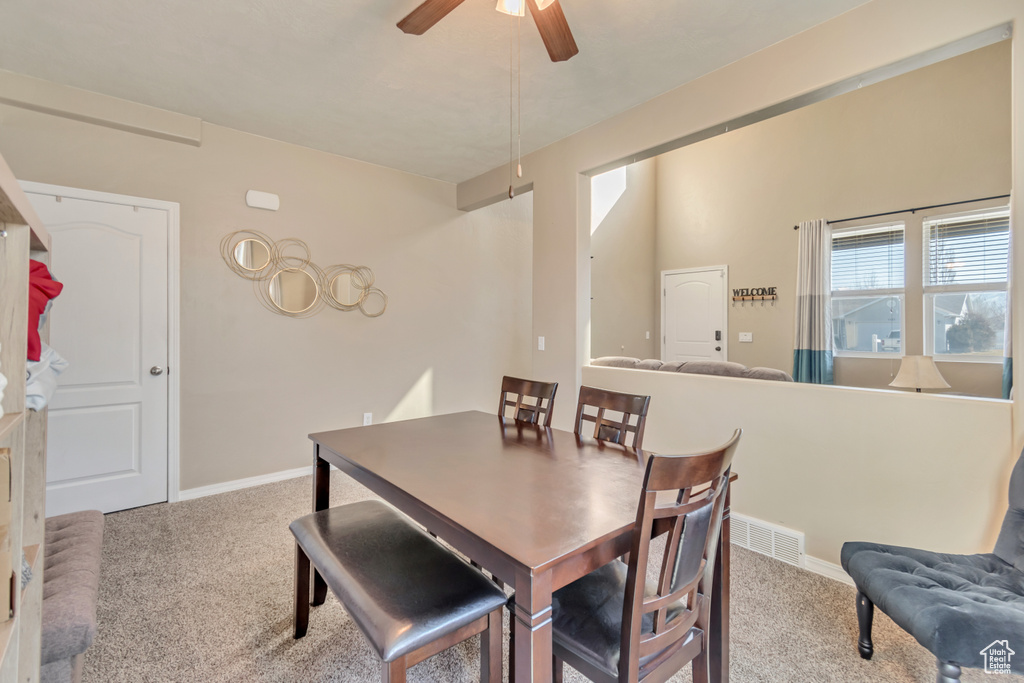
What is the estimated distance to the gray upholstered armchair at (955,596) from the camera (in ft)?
3.94

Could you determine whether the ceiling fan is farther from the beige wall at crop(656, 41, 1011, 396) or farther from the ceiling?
the beige wall at crop(656, 41, 1011, 396)

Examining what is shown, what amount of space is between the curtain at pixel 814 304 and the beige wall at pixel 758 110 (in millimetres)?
3071

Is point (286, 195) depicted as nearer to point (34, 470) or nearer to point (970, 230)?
point (34, 470)

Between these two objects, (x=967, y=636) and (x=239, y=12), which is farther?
(x=239, y=12)

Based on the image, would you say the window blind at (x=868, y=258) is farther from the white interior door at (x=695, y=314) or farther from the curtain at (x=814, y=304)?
the white interior door at (x=695, y=314)

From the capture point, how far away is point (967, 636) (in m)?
1.21

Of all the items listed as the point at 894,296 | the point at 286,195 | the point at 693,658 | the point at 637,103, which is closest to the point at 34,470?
the point at 693,658

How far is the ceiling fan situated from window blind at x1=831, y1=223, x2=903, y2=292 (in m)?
4.35

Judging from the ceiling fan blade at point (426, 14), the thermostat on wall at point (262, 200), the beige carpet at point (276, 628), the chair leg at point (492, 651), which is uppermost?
the ceiling fan blade at point (426, 14)

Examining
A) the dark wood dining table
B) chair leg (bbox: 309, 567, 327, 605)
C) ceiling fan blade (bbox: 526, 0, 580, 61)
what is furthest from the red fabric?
ceiling fan blade (bbox: 526, 0, 580, 61)

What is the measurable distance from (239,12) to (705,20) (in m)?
2.17

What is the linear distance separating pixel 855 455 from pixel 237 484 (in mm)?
3883

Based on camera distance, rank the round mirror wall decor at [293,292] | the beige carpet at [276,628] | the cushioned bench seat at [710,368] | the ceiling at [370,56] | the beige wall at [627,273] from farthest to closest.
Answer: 1. the beige wall at [627,273]
2. the round mirror wall decor at [293,292]
3. the cushioned bench seat at [710,368]
4. the ceiling at [370,56]
5. the beige carpet at [276,628]

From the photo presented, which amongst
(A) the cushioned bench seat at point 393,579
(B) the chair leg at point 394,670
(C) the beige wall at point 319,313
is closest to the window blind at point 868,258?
(C) the beige wall at point 319,313
